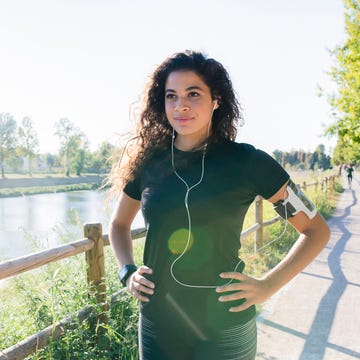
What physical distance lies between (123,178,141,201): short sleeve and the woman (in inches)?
→ 3.6

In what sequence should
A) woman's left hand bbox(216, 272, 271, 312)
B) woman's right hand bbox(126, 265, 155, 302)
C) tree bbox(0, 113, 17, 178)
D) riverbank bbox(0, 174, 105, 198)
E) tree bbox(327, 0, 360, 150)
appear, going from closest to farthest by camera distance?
woman's left hand bbox(216, 272, 271, 312) < woman's right hand bbox(126, 265, 155, 302) < tree bbox(327, 0, 360, 150) < riverbank bbox(0, 174, 105, 198) < tree bbox(0, 113, 17, 178)

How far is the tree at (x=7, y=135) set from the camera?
35.2m

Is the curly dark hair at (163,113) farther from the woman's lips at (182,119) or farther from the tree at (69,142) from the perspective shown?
the tree at (69,142)

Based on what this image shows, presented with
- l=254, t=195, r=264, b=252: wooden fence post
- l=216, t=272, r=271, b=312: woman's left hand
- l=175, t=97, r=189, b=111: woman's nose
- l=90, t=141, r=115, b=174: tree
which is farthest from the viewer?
l=254, t=195, r=264, b=252: wooden fence post

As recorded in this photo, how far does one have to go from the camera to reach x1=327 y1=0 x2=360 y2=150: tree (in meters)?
11.2

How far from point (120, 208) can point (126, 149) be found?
323 mm

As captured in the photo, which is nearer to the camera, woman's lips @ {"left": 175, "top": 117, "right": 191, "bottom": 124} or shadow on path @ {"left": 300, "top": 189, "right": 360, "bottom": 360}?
woman's lips @ {"left": 175, "top": 117, "right": 191, "bottom": 124}

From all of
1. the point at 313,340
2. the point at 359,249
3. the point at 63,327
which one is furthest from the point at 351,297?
the point at 63,327

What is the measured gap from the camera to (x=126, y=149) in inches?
80.6

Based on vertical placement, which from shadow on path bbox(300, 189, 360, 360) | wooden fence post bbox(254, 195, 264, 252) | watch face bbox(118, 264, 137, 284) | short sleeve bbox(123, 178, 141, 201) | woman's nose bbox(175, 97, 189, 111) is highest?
woman's nose bbox(175, 97, 189, 111)

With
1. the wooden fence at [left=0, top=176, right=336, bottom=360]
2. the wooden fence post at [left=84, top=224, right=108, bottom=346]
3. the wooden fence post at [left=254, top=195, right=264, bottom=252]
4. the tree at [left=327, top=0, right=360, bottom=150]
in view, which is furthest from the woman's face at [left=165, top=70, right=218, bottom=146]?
the tree at [left=327, top=0, right=360, bottom=150]

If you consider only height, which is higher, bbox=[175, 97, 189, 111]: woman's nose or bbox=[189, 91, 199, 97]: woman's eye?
bbox=[189, 91, 199, 97]: woman's eye

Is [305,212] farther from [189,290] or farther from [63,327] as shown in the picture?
[63,327]

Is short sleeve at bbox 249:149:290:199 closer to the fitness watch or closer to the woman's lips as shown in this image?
the woman's lips
